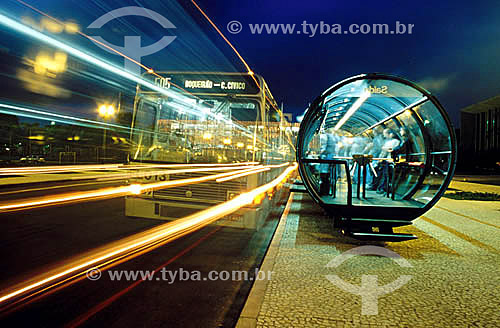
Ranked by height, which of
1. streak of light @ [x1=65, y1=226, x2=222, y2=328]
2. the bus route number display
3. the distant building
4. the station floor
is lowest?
Result: streak of light @ [x1=65, y1=226, x2=222, y2=328]

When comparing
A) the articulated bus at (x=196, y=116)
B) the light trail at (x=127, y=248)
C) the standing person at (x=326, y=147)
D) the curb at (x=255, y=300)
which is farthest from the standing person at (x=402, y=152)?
the curb at (x=255, y=300)

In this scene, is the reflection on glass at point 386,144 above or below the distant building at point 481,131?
below

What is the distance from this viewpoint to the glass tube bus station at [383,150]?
5.72 metres

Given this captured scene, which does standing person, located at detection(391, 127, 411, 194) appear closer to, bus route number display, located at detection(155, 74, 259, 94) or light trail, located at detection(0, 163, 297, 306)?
light trail, located at detection(0, 163, 297, 306)

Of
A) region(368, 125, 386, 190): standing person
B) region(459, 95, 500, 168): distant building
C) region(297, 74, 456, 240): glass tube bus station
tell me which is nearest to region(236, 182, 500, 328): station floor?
region(297, 74, 456, 240): glass tube bus station

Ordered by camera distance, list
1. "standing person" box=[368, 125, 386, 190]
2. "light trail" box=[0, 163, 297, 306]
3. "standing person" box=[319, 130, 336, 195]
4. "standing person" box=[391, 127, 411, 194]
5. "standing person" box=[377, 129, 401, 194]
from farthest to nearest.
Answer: "standing person" box=[319, 130, 336, 195] → "standing person" box=[368, 125, 386, 190] → "standing person" box=[377, 129, 401, 194] → "standing person" box=[391, 127, 411, 194] → "light trail" box=[0, 163, 297, 306]

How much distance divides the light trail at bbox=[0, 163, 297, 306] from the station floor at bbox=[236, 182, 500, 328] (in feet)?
3.76

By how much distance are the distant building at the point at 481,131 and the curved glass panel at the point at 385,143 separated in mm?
53773

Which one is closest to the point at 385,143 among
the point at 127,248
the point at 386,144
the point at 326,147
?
the point at 386,144

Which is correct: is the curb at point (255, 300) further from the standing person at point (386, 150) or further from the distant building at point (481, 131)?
the distant building at point (481, 131)

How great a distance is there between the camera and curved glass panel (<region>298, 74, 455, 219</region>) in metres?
6.04

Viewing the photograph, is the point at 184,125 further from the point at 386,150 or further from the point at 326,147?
the point at 326,147

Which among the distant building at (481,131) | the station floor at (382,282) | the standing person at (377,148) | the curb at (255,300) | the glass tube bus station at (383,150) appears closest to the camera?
the curb at (255,300)

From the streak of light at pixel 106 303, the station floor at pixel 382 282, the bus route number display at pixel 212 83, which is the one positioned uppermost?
the bus route number display at pixel 212 83
